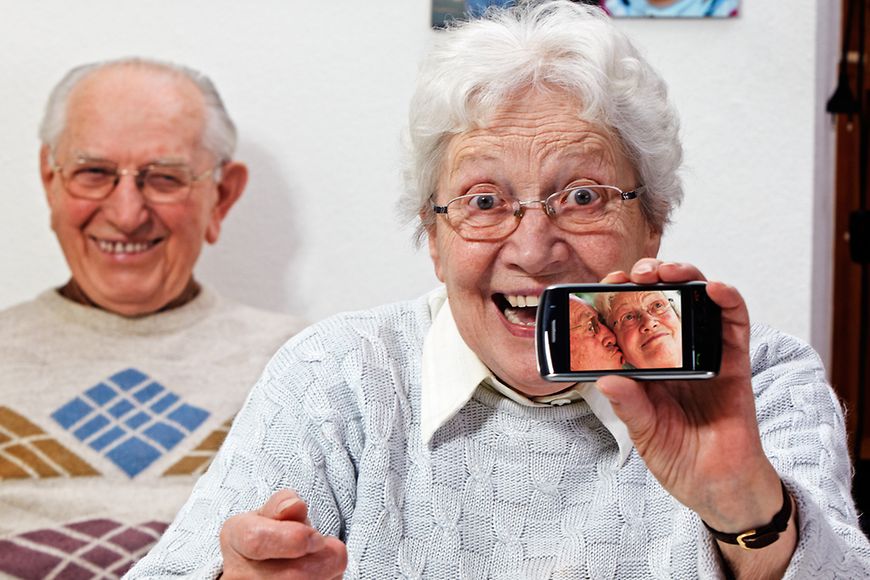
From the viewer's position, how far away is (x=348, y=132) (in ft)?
7.04

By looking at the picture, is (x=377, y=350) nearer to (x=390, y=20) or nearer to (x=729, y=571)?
(x=729, y=571)

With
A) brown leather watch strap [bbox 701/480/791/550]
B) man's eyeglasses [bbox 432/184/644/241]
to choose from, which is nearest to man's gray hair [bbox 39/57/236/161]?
man's eyeglasses [bbox 432/184/644/241]

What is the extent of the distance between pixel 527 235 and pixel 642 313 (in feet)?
0.90

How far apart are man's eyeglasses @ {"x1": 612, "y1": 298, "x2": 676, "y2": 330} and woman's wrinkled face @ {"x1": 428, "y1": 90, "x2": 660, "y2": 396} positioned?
25 centimetres

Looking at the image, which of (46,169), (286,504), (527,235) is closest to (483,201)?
(527,235)

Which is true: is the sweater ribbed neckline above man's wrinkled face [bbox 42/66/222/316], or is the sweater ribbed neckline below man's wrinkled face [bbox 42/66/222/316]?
below

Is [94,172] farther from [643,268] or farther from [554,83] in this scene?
[643,268]

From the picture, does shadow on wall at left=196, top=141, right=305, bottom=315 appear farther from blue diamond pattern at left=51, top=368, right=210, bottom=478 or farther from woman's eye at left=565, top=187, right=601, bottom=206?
woman's eye at left=565, top=187, right=601, bottom=206

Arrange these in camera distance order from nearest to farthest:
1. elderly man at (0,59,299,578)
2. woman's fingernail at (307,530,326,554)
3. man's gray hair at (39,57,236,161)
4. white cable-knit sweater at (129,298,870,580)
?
1. woman's fingernail at (307,530,326,554)
2. white cable-knit sweater at (129,298,870,580)
3. elderly man at (0,59,299,578)
4. man's gray hair at (39,57,236,161)

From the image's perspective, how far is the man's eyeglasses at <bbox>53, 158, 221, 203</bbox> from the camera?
1984mm

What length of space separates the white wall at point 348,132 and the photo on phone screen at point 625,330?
1159 millimetres

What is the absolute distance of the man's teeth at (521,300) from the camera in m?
1.27

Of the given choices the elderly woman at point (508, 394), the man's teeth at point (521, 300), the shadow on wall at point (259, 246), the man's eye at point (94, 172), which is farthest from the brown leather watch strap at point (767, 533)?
the man's eye at point (94, 172)

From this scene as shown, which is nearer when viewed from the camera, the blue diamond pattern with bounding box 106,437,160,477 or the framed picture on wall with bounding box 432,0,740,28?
the blue diamond pattern with bounding box 106,437,160,477
